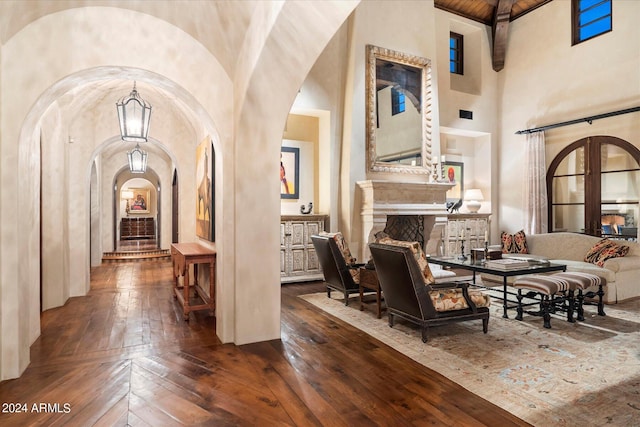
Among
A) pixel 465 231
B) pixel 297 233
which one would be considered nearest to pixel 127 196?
pixel 297 233

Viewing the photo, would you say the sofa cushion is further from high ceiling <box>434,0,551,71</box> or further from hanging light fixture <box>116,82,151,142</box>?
hanging light fixture <box>116,82,151,142</box>

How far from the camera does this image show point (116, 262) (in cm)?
995

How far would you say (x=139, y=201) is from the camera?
65.3ft

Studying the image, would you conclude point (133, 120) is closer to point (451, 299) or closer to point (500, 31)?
point (451, 299)

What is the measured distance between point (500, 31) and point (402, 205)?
17.2 ft

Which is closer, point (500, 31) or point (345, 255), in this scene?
point (345, 255)

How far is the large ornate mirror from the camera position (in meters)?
7.40

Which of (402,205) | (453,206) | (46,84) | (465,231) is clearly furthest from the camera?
(453,206)

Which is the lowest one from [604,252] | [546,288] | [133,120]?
[546,288]

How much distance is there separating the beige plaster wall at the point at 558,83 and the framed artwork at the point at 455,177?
0.96 metres

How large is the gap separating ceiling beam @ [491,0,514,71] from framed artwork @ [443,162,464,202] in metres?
2.61

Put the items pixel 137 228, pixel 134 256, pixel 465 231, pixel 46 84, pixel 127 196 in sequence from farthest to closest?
pixel 127 196 → pixel 137 228 → pixel 134 256 → pixel 465 231 → pixel 46 84

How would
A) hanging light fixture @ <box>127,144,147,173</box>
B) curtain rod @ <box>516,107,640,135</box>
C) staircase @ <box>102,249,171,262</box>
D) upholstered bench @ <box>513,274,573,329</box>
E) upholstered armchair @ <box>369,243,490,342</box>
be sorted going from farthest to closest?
staircase @ <box>102,249,171,262</box>
hanging light fixture @ <box>127,144,147,173</box>
curtain rod @ <box>516,107,640,135</box>
upholstered bench @ <box>513,274,573,329</box>
upholstered armchair @ <box>369,243,490,342</box>

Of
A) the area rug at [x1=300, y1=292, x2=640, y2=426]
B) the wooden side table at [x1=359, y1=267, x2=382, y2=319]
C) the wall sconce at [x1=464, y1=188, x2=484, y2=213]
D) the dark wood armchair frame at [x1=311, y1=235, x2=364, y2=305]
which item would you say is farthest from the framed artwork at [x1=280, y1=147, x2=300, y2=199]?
the wall sconce at [x1=464, y1=188, x2=484, y2=213]
